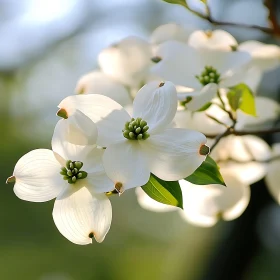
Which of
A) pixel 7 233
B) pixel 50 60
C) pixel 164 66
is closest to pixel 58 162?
pixel 164 66

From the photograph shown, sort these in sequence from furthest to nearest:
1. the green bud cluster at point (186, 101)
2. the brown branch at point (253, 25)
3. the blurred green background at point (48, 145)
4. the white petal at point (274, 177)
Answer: the blurred green background at point (48, 145), the white petal at point (274, 177), the brown branch at point (253, 25), the green bud cluster at point (186, 101)

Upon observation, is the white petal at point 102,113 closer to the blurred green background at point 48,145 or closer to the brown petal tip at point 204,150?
the brown petal tip at point 204,150

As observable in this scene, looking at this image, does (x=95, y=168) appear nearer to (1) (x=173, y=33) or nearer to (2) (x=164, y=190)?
(2) (x=164, y=190)

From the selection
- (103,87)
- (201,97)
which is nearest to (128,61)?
(103,87)

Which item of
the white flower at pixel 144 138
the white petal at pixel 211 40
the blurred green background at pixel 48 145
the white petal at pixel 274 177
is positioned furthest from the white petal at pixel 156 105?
the blurred green background at pixel 48 145

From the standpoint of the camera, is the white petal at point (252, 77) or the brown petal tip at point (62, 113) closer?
the brown petal tip at point (62, 113)

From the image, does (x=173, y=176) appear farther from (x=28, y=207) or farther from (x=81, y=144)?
(x=28, y=207)
